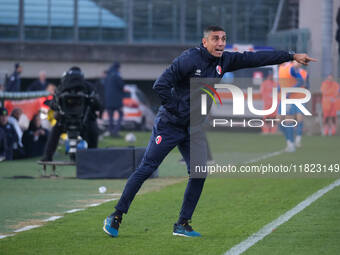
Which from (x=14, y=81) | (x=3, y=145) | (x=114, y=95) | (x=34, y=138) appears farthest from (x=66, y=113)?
(x=114, y=95)

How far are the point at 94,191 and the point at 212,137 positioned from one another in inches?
614

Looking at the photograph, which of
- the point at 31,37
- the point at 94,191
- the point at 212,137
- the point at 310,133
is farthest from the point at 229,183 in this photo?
the point at 31,37

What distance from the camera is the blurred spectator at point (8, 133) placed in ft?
64.8

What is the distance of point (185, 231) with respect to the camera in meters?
9.47

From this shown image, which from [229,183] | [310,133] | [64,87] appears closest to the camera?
[229,183]

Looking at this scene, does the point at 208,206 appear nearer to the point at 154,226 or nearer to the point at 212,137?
the point at 154,226

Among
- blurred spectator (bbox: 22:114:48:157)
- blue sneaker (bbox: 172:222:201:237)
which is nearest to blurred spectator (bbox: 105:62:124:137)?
blurred spectator (bbox: 22:114:48:157)

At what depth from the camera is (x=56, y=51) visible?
39.8 m

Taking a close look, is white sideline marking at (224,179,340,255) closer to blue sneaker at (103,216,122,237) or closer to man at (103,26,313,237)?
man at (103,26,313,237)

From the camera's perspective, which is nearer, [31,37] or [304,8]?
[304,8]

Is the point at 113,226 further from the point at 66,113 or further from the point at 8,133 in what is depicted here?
the point at 8,133

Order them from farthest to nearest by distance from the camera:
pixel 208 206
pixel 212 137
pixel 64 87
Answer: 1. pixel 212 137
2. pixel 64 87
3. pixel 208 206

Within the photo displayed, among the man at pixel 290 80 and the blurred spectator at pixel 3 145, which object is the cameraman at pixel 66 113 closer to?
the blurred spectator at pixel 3 145

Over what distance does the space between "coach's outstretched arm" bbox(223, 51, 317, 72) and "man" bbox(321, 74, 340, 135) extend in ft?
71.5
